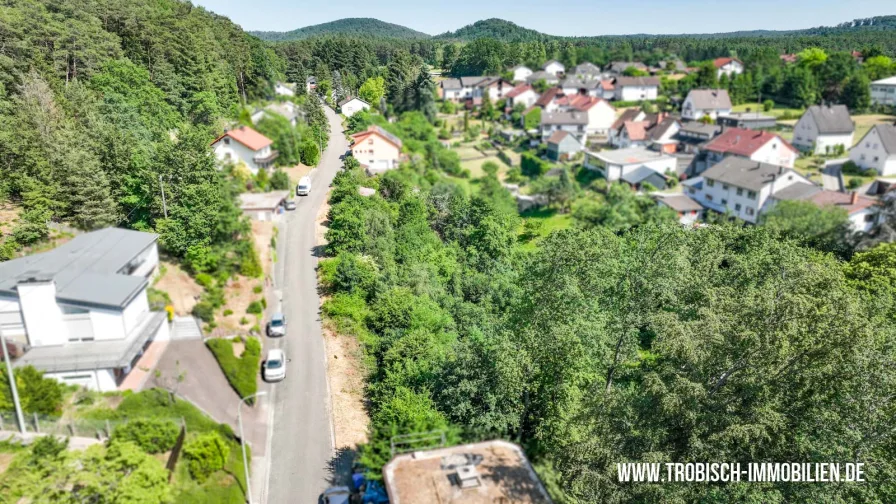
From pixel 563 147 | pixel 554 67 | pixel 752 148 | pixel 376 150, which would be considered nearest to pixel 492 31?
pixel 554 67

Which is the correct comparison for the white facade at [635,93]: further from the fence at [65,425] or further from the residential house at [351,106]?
the fence at [65,425]

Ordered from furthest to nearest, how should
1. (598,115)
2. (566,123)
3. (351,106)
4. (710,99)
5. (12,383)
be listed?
(710,99)
(598,115)
(566,123)
(351,106)
(12,383)

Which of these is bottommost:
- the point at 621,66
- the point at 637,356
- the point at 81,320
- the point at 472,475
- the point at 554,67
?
the point at 637,356

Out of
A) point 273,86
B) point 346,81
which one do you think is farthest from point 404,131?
point 273,86

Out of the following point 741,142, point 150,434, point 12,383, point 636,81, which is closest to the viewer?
point 12,383

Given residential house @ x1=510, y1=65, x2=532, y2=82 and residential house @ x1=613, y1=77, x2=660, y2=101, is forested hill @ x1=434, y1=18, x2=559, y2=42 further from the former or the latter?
residential house @ x1=613, y1=77, x2=660, y2=101

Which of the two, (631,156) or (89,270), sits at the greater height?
(89,270)

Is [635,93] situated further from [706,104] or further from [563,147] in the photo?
[563,147]
